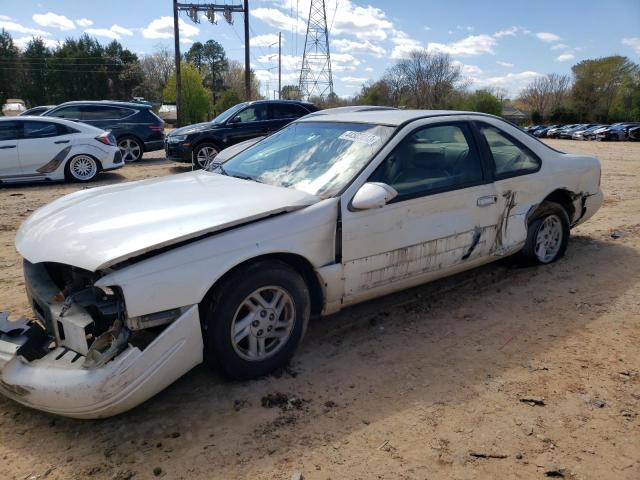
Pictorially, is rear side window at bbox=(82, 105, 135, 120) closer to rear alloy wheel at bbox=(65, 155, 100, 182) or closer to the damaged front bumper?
rear alloy wheel at bbox=(65, 155, 100, 182)

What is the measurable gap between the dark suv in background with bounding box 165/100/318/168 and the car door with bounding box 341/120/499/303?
854cm

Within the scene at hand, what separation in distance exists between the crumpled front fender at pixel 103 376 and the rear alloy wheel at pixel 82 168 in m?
8.79

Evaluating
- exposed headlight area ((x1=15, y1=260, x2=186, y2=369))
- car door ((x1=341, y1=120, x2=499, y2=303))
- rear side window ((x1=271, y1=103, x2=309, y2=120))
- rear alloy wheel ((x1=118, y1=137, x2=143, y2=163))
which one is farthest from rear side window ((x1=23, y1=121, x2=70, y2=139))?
car door ((x1=341, y1=120, x2=499, y2=303))

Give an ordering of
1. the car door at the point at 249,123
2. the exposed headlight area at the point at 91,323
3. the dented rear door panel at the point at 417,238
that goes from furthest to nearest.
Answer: the car door at the point at 249,123 → the dented rear door panel at the point at 417,238 → the exposed headlight area at the point at 91,323

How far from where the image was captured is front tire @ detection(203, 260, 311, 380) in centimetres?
273

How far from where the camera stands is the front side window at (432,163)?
3486mm

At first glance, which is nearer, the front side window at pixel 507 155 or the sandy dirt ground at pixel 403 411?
the sandy dirt ground at pixel 403 411

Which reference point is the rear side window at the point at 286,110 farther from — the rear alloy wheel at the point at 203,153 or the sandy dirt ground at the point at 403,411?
the sandy dirt ground at the point at 403,411

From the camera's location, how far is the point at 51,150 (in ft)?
32.7

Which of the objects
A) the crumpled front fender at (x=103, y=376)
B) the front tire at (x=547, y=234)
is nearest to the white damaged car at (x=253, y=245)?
the crumpled front fender at (x=103, y=376)

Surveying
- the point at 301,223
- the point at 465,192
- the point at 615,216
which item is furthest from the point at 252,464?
the point at 615,216

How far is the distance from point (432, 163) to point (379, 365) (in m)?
1.59

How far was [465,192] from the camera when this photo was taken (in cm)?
384

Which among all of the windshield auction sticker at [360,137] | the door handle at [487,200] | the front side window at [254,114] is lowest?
the door handle at [487,200]
